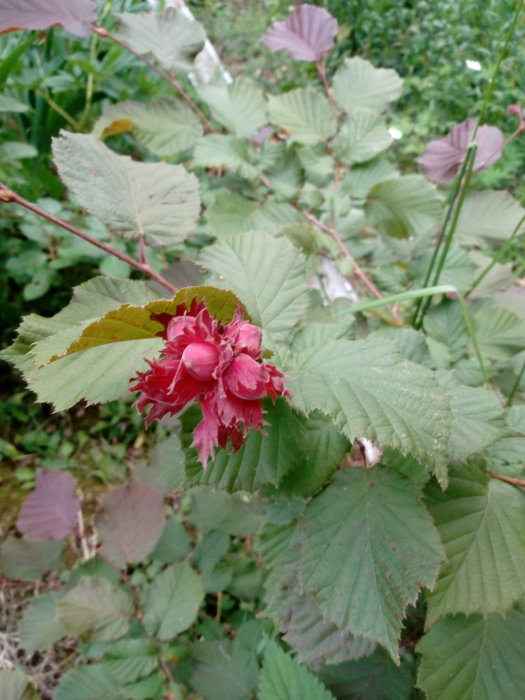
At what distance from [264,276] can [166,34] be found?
69cm

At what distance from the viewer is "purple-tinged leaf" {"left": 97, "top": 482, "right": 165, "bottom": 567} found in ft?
3.55

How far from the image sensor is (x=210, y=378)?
0.44 m

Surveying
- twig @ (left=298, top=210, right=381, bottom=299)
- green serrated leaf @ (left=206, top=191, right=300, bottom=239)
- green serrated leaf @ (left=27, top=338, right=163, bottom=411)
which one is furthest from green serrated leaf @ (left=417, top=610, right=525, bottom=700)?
green serrated leaf @ (left=206, top=191, right=300, bottom=239)

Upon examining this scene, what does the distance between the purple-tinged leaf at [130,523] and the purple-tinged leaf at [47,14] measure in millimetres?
860

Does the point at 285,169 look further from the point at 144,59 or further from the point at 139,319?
the point at 139,319

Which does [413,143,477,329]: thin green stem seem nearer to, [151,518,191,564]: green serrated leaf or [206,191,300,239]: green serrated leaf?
[206,191,300,239]: green serrated leaf

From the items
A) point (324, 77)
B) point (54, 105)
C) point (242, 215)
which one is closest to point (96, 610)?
point (242, 215)

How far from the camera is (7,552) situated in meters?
1.19

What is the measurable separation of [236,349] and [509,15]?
2.53m

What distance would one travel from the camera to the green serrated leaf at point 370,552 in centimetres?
57

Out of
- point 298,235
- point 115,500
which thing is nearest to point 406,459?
point 298,235

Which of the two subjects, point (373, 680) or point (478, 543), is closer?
point (478, 543)

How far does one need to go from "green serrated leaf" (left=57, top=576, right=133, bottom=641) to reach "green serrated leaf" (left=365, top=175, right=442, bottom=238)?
0.89m

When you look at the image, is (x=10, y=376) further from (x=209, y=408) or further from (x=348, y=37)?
(x=348, y=37)
